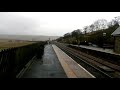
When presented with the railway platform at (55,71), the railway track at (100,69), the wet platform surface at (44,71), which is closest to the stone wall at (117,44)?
the railway track at (100,69)

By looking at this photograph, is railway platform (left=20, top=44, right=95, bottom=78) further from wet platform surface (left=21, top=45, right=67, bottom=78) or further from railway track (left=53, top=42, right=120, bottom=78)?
railway track (left=53, top=42, right=120, bottom=78)

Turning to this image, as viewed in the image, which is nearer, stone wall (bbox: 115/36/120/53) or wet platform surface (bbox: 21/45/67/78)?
wet platform surface (bbox: 21/45/67/78)

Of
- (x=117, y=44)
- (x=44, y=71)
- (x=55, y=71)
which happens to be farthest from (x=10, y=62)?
(x=117, y=44)

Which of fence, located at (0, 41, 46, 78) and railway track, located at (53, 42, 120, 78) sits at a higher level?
fence, located at (0, 41, 46, 78)

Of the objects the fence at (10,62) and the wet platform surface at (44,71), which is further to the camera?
the wet platform surface at (44,71)

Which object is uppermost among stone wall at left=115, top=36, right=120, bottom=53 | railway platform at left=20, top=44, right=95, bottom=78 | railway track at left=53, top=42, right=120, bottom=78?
stone wall at left=115, top=36, right=120, bottom=53

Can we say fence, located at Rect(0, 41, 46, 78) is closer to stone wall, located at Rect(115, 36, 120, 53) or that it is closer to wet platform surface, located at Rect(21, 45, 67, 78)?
wet platform surface, located at Rect(21, 45, 67, 78)

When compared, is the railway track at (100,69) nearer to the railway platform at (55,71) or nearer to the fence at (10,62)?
the railway platform at (55,71)

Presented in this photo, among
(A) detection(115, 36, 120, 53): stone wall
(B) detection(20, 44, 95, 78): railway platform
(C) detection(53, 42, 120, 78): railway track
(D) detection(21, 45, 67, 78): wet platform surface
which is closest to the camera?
(D) detection(21, 45, 67, 78): wet platform surface

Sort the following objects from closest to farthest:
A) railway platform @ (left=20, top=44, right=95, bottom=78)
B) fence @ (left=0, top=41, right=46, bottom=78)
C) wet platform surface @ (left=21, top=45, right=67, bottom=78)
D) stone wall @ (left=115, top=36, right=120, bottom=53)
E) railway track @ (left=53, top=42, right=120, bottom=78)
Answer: fence @ (left=0, top=41, right=46, bottom=78)
wet platform surface @ (left=21, top=45, right=67, bottom=78)
railway platform @ (left=20, top=44, right=95, bottom=78)
railway track @ (left=53, top=42, right=120, bottom=78)
stone wall @ (left=115, top=36, right=120, bottom=53)

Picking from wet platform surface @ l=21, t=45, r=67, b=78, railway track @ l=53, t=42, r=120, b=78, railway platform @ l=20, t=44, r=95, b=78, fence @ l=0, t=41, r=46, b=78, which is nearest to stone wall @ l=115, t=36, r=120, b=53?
railway track @ l=53, t=42, r=120, b=78
